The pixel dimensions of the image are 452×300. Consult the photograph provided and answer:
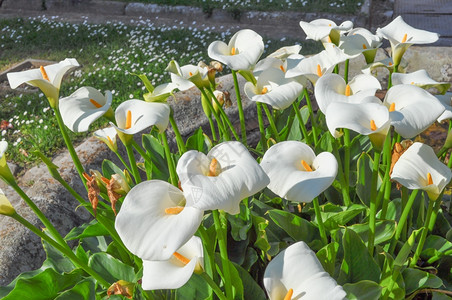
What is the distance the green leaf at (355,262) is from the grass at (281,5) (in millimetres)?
3439

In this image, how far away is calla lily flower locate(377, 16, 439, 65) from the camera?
1026mm

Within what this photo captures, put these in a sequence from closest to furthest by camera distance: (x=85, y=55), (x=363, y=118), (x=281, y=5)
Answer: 1. (x=363, y=118)
2. (x=85, y=55)
3. (x=281, y=5)

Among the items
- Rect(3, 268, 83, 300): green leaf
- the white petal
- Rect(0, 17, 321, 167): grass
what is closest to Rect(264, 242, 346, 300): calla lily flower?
the white petal

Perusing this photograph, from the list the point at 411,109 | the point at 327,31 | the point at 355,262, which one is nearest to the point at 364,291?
the point at 355,262

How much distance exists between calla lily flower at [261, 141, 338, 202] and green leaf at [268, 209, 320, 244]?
17 centimetres

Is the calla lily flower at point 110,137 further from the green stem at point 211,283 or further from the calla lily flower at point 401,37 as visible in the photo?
the calla lily flower at point 401,37

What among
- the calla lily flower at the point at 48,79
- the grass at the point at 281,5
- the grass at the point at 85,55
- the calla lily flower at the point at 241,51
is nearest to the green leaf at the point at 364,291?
the calla lily flower at the point at 241,51

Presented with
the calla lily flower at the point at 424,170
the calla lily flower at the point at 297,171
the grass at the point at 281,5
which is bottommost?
the grass at the point at 281,5

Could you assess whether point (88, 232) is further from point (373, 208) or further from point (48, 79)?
point (373, 208)

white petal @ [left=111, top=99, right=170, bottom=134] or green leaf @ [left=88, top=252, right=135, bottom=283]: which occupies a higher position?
white petal @ [left=111, top=99, right=170, bottom=134]

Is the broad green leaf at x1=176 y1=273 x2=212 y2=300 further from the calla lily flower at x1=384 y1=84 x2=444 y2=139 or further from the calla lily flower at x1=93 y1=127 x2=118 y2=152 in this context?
the calla lily flower at x1=384 y1=84 x2=444 y2=139

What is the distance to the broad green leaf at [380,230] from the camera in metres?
0.97

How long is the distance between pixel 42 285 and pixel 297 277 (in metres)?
0.46

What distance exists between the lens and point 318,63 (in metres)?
1.04
